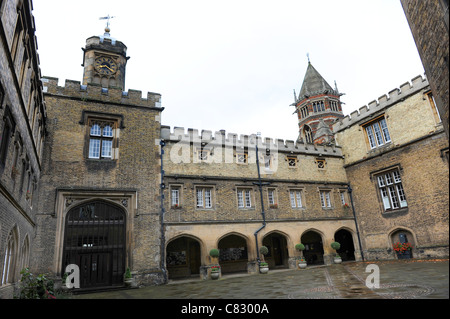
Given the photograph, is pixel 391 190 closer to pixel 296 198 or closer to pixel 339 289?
pixel 296 198

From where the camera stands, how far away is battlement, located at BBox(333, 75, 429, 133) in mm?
17484

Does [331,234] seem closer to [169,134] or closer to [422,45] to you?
[169,134]

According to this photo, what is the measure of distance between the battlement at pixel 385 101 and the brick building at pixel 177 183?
3.2 inches

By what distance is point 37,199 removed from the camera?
12.6 metres

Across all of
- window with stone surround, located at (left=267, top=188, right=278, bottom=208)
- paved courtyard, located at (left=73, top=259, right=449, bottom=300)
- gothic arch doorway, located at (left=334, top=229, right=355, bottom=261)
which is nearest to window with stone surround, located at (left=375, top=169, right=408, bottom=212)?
gothic arch doorway, located at (left=334, top=229, right=355, bottom=261)

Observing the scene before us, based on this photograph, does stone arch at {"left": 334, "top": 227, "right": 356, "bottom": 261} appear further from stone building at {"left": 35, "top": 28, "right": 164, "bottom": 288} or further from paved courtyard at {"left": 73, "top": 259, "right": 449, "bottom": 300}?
stone building at {"left": 35, "top": 28, "right": 164, "bottom": 288}

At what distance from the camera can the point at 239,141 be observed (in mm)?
19188

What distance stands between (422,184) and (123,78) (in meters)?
19.0

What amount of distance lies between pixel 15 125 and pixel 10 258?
4001mm

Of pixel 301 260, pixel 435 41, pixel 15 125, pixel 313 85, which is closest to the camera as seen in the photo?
pixel 435 41

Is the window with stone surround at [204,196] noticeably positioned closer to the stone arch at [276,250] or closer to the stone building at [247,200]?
the stone building at [247,200]

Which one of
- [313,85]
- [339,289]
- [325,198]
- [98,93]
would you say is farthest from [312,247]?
[313,85]

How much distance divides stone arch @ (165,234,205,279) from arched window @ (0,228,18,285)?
32.1 ft
